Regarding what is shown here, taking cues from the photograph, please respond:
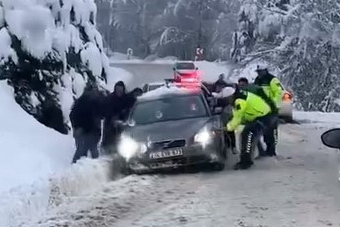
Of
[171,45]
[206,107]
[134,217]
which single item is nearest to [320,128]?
[206,107]

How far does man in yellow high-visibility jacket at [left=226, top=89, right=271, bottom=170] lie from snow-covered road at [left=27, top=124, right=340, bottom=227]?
0.38m

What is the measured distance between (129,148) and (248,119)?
2332mm

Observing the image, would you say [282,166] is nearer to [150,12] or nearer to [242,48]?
[242,48]

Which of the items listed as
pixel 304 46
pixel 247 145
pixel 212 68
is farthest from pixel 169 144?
pixel 212 68

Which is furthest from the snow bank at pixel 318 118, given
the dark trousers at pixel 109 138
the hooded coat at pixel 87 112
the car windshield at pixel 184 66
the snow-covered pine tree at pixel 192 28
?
the snow-covered pine tree at pixel 192 28

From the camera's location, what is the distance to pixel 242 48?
4838cm

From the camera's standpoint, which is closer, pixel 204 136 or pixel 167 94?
pixel 204 136

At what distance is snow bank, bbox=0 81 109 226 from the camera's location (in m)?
11.4

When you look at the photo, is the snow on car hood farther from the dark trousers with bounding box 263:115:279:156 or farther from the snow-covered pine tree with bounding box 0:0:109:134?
the dark trousers with bounding box 263:115:279:156

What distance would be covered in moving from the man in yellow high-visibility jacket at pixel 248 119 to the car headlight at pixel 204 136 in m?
0.67

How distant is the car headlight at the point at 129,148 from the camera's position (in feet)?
48.1

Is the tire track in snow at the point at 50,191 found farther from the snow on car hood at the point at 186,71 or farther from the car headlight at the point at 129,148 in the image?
the snow on car hood at the point at 186,71

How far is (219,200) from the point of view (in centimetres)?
1187

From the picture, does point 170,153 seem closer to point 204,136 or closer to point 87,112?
point 204,136
